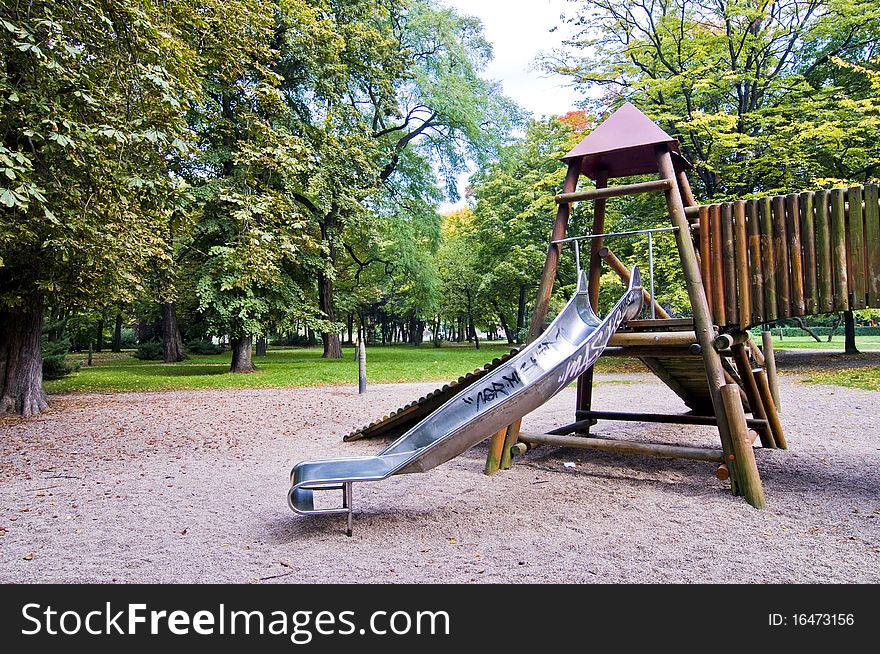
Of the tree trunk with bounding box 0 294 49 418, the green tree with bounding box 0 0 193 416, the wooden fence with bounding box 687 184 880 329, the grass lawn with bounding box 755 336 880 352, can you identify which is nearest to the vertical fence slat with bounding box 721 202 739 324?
the wooden fence with bounding box 687 184 880 329

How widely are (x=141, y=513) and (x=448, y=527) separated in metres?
2.50

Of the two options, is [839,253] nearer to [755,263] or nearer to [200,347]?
[755,263]

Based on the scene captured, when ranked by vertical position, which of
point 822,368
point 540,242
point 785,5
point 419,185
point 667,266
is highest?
point 785,5

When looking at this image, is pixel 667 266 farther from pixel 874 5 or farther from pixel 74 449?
pixel 74 449

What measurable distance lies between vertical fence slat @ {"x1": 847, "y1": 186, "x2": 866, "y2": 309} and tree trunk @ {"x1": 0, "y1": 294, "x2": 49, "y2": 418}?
11.9 meters

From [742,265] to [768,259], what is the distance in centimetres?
20

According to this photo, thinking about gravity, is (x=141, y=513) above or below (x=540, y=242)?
below

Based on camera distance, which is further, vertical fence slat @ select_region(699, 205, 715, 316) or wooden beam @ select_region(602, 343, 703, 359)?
wooden beam @ select_region(602, 343, 703, 359)

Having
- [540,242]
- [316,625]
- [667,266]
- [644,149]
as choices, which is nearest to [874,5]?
[667,266]

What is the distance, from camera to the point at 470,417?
4.32m

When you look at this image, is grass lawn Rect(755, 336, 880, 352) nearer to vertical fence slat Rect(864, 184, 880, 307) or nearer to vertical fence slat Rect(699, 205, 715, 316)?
→ vertical fence slat Rect(699, 205, 715, 316)

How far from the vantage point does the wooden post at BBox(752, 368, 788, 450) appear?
6418 millimetres

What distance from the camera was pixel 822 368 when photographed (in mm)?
16359

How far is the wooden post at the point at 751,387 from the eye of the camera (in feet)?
18.8
